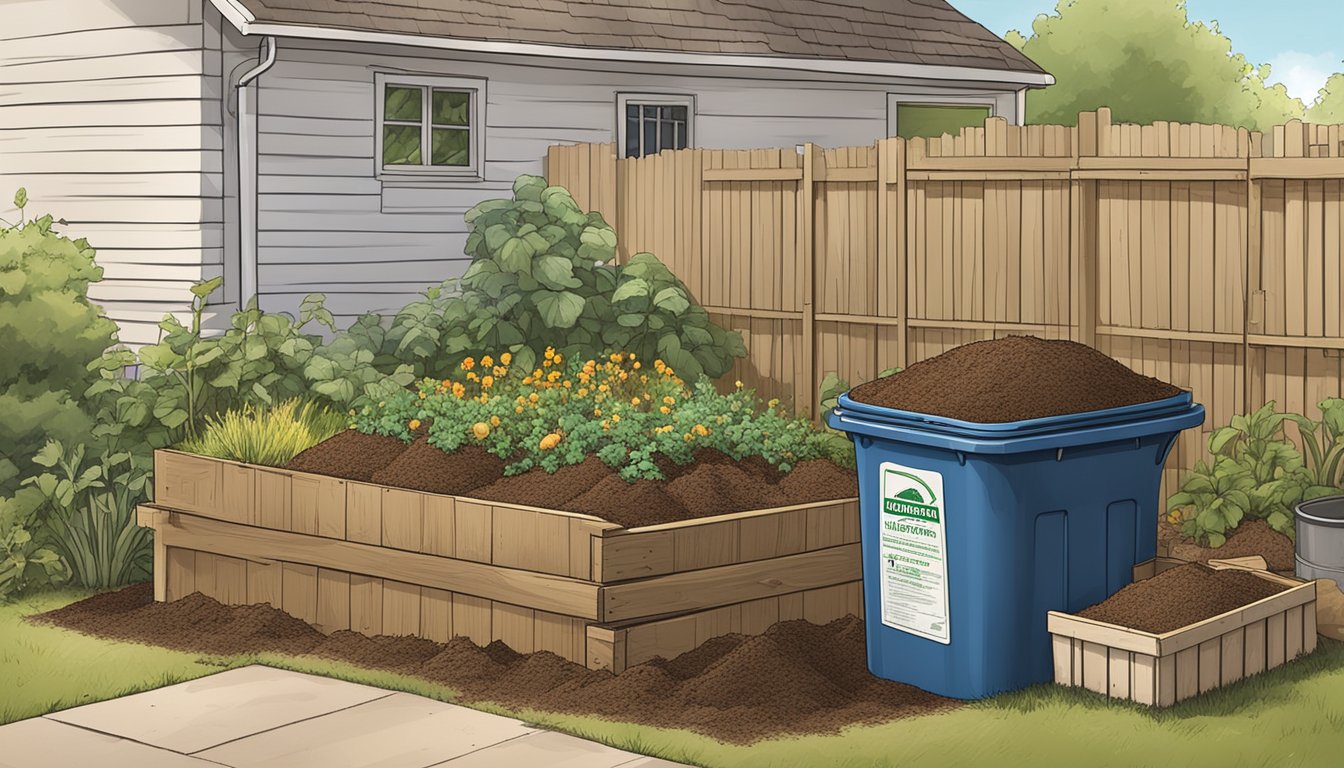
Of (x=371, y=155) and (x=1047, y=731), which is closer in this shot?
(x=1047, y=731)

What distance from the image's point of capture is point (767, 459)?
8.91 meters

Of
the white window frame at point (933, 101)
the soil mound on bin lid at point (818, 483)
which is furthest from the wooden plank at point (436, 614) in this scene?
the white window frame at point (933, 101)

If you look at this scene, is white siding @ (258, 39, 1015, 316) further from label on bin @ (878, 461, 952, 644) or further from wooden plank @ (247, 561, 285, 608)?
label on bin @ (878, 461, 952, 644)

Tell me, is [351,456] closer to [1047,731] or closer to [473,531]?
[473,531]

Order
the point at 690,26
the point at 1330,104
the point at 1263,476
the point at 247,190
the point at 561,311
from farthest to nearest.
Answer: the point at 1330,104
the point at 690,26
the point at 247,190
the point at 561,311
the point at 1263,476

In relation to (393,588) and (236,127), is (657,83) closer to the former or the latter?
(236,127)

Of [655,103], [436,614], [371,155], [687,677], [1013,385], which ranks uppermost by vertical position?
[655,103]

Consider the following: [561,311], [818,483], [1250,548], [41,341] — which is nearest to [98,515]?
[41,341]

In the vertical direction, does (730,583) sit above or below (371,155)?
below

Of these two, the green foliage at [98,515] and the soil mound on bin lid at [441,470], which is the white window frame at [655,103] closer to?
the green foliage at [98,515]

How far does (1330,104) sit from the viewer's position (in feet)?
133

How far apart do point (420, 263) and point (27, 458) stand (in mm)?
3595

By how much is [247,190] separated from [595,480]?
4.70 metres

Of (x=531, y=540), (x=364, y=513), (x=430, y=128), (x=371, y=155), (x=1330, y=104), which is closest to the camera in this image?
(x=531, y=540)
